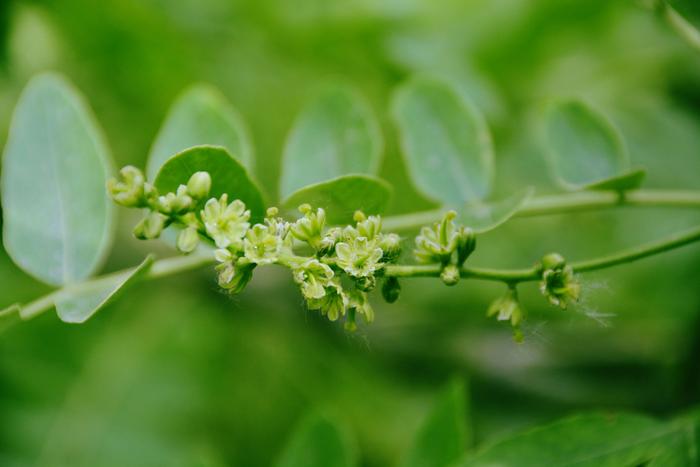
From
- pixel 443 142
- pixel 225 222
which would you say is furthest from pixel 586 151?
pixel 225 222

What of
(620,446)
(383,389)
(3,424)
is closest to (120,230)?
(3,424)

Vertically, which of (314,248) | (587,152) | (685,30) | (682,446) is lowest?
(682,446)

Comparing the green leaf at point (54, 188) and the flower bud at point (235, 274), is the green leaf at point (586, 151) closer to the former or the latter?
the flower bud at point (235, 274)

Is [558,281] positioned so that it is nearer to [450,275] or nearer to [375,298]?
[450,275]

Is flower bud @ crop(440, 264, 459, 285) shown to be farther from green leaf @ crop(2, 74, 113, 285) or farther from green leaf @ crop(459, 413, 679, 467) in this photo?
green leaf @ crop(2, 74, 113, 285)

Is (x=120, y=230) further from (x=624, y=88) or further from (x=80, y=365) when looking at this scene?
(x=624, y=88)
